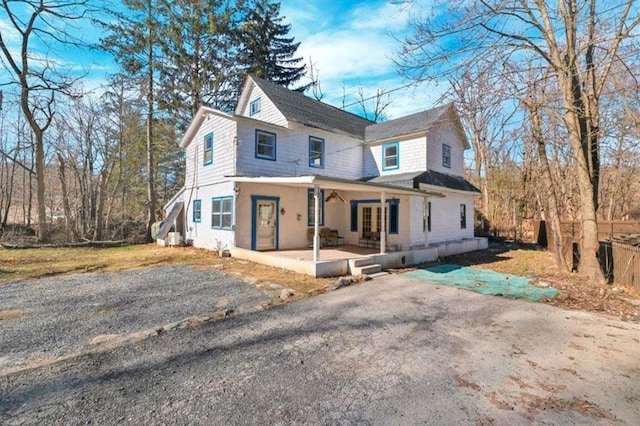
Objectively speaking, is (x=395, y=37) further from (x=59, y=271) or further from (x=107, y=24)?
(x=107, y=24)

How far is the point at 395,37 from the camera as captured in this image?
6688 mm

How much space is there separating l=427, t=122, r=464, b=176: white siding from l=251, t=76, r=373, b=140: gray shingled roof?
354 cm

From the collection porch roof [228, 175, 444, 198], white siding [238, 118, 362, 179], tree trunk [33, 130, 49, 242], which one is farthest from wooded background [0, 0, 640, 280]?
white siding [238, 118, 362, 179]

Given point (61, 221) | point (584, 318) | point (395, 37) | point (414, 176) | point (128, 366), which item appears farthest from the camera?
point (61, 221)

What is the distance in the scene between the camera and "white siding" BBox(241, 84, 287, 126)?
13.0 metres

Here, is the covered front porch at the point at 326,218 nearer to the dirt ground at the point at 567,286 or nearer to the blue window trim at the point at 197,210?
the dirt ground at the point at 567,286

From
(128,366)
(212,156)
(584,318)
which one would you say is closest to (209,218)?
(212,156)

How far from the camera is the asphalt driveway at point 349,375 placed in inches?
104

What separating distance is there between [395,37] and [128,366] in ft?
25.2

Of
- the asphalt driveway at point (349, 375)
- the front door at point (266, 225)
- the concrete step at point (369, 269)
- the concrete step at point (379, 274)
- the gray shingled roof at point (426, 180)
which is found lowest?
the asphalt driveway at point (349, 375)

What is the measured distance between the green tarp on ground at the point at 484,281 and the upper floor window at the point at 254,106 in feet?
35.7

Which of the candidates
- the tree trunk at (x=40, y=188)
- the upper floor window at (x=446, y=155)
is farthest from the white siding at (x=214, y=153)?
the upper floor window at (x=446, y=155)

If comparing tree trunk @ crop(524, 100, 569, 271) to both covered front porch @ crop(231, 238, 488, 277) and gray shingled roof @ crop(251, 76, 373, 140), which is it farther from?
gray shingled roof @ crop(251, 76, 373, 140)

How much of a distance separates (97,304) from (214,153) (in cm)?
809
